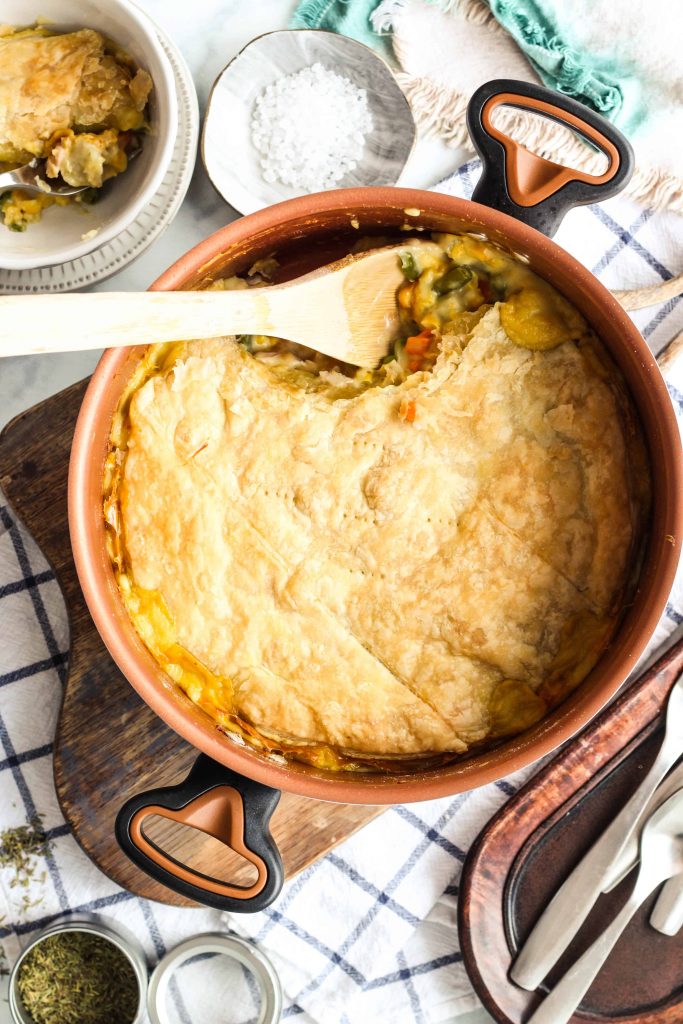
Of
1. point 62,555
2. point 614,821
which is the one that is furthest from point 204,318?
point 614,821

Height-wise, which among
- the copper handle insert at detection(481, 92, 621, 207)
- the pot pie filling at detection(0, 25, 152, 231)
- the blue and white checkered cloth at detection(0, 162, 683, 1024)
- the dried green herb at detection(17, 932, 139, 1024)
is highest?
the copper handle insert at detection(481, 92, 621, 207)

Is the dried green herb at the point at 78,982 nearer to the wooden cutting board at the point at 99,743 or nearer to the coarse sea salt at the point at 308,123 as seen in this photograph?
the wooden cutting board at the point at 99,743

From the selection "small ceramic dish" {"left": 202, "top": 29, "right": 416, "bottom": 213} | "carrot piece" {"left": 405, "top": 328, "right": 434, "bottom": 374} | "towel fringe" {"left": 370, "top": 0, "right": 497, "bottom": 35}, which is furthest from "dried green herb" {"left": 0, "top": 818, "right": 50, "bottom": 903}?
"towel fringe" {"left": 370, "top": 0, "right": 497, "bottom": 35}

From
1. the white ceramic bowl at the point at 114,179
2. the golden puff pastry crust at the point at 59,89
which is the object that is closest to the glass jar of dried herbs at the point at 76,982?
the white ceramic bowl at the point at 114,179

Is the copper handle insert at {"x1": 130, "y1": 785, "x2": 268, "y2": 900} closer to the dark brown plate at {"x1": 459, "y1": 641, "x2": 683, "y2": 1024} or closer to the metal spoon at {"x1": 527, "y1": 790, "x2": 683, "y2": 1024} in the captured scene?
the dark brown plate at {"x1": 459, "y1": 641, "x2": 683, "y2": 1024}

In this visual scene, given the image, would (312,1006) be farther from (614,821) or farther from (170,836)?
(614,821)

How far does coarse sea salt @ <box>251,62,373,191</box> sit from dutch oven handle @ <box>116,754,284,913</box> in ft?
4.40

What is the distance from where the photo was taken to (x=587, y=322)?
5.91ft

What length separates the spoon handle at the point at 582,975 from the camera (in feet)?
6.89

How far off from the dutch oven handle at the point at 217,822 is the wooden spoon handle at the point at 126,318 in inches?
30.7

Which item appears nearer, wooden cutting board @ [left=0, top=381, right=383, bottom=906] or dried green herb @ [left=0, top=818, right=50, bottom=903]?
wooden cutting board @ [left=0, top=381, right=383, bottom=906]

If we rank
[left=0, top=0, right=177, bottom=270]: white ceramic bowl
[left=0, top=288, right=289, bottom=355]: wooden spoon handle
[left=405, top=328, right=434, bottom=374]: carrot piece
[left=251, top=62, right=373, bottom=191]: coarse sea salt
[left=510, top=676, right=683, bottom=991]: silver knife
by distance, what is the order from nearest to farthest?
[left=0, top=288, right=289, bottom=355]: wooden spoon handle
[left=405, top=328, right=434, bottom=374]: carrot piece
[left=0, top=0, right=177, bottom=270]: white ceramic bowl
[left=510, top=676, right=683, bottom=991]: silver knife
[left=251, top=62, right=373, bottom=191]: coarse sea salt

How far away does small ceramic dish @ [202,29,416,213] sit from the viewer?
2.15 meters

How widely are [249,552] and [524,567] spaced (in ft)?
1.71
